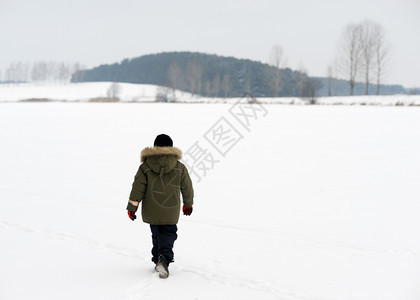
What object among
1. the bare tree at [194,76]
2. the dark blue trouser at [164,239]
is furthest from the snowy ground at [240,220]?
the bare tree at [194,76]

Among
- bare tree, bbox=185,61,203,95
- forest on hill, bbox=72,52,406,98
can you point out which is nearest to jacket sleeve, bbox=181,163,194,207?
forest on hill, bbox=72,52,406,98

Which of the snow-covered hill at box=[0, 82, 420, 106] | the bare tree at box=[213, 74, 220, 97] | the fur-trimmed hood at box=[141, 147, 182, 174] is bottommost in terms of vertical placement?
the fur-trimmed hood at box=[141, 147, 182, 174]

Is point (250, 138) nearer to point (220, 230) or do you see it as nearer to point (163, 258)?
point (220, 230)

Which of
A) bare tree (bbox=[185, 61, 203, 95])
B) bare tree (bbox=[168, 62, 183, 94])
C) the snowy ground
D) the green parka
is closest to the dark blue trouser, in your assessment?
the green parka

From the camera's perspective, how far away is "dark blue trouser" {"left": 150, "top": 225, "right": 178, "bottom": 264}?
4.40 m

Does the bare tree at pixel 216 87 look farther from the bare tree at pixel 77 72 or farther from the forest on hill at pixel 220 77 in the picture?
the bare tree at pixel 77 72

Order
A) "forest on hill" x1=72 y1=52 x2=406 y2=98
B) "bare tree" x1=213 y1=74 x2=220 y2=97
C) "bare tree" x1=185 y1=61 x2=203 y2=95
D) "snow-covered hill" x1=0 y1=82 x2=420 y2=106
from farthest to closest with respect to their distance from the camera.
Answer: "bare tree" x1=185 y1=61 x2=203 y2=95, "bare tree" x1=213 y1=74 x2=220 y2=97, "forest on hill" x1=72 y1=52 x2=406 y2=98, "snow-covered hill" x1=0 y1=82 x2=420 y2=106

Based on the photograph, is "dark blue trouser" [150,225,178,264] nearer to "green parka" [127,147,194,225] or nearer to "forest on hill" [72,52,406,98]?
"green parka" [127,147,194,225]

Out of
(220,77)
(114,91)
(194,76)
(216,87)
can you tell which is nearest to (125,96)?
(114,91)

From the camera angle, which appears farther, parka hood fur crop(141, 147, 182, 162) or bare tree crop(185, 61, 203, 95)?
bare tree crop(185, 61, 203, 95)

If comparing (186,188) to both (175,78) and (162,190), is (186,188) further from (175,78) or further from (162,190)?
(175,78)

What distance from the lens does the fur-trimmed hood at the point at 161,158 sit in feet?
13.7

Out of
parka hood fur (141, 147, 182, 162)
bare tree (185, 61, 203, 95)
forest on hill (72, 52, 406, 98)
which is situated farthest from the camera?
bare tree (185, 61, 203, 95)

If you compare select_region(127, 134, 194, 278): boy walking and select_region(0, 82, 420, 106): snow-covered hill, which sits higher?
select_region(0, 82, 420, 106): snow-covered hill
